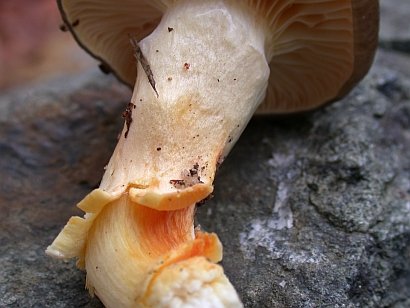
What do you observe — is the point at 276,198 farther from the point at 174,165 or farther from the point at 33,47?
the point at 33,47

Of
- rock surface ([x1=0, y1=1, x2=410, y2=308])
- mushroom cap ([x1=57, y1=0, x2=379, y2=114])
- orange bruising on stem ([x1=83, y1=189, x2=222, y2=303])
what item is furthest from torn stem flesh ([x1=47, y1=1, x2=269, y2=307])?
rock surface ([x1=0, y1=1, x2=410, y2=308])

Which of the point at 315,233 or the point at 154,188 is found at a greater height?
the point at 154,188

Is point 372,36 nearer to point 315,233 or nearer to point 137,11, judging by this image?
point 315,233

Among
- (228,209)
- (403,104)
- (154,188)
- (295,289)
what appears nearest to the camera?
(154,188)

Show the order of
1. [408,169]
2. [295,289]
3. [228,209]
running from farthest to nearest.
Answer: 1. [408,169]
2. [228,209]
3. [295,289]

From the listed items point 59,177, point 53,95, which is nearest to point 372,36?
point 59,177

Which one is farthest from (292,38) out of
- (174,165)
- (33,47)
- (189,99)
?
(33,47)

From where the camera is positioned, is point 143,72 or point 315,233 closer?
point 143,72

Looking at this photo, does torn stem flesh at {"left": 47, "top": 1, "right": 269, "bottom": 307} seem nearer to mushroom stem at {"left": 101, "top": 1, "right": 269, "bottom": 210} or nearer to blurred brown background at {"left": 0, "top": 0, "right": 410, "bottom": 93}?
mushroom stem at {"left": 101, "top": 1, "right": 269, "bottom": 210}
